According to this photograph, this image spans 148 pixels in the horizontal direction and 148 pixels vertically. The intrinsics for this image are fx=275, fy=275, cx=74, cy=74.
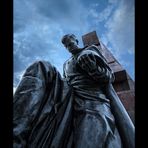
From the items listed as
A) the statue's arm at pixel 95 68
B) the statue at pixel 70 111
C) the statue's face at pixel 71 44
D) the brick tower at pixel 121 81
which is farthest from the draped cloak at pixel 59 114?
the brick tower at pixel 121 81

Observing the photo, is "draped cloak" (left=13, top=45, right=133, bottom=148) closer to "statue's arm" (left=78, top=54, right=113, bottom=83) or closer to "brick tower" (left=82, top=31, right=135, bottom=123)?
"statue's arm" (left=78, top=54, right=113, bottom=83)

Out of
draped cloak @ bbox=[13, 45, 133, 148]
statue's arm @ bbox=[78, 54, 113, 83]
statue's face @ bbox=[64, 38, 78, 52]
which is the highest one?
statue's face @ bbox=[64, 38, 78, 52]

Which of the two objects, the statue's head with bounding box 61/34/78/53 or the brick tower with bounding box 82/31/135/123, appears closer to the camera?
the statue's head with bounding box 61/34/78/53

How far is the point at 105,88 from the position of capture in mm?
4625

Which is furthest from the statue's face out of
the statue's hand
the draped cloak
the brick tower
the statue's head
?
the brick tower

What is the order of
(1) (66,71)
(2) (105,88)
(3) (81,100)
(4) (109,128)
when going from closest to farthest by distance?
(4) (109,128) < (3) (81,100) < (2) (105,88) < (1) (66,71)

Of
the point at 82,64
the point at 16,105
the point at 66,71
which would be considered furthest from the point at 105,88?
the point at 16,105

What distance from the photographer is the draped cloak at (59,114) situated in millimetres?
3558

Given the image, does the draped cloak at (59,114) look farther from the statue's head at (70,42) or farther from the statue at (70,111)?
the statue's head at (70,42)

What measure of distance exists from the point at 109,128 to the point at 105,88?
0.92 meters

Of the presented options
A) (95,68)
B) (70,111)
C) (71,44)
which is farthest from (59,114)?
(71,44)

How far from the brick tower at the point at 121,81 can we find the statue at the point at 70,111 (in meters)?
1.15

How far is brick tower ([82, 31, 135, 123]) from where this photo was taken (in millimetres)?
5617
